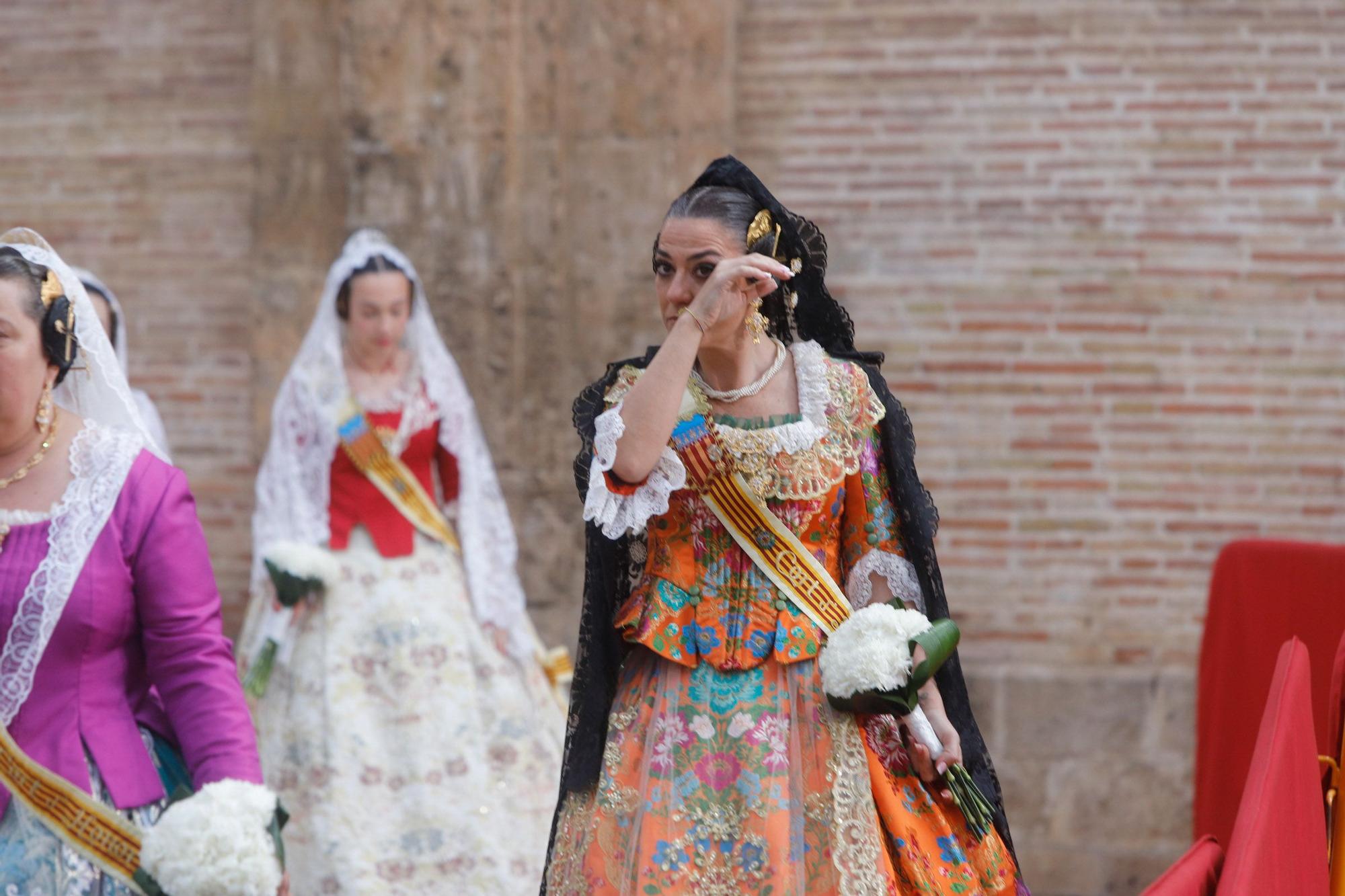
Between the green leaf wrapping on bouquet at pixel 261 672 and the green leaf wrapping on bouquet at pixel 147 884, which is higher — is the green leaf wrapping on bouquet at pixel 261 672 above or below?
below

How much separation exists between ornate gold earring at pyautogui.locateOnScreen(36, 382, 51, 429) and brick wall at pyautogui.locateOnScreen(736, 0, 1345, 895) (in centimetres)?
435

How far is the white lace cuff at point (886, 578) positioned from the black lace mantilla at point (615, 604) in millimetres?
22

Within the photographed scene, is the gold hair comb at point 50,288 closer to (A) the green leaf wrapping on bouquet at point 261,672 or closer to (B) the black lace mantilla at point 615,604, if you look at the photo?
(B) the black lace mantilla at point 615,604

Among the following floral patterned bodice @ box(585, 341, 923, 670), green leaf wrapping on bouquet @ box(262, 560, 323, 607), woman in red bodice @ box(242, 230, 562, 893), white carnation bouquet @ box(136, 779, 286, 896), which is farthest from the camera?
green leaf wrapping on bouquet @ box(262, 560, 323, 607)

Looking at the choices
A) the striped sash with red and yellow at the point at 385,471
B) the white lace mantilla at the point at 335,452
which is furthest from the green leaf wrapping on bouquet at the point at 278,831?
the striped sash with red and yellow at the point at 385,471

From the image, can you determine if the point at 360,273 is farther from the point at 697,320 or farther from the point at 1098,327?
the point at 697,320

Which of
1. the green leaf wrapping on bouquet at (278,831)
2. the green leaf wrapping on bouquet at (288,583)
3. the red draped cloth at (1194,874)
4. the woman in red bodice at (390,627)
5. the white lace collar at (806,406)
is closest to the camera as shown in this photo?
the red draped cloth at (1194,874)

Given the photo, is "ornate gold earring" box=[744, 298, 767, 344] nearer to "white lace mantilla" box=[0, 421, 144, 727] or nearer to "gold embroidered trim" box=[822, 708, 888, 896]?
"gold embroidered trim" box=[822, 708, 888, 896]

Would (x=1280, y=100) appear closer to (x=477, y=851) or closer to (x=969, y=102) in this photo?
(x=969, y=102)

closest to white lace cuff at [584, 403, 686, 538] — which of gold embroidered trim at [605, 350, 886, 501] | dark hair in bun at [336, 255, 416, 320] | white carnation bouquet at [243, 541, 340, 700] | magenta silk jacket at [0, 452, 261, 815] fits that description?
gold embroidered trim at [605, 350, 886, 501]

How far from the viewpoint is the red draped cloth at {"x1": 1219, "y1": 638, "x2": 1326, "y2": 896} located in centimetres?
186

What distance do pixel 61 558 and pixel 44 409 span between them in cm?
32

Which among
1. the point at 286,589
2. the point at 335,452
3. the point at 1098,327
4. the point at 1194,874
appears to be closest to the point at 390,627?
the point at 286,589

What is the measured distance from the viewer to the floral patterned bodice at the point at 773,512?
2.90 meters
